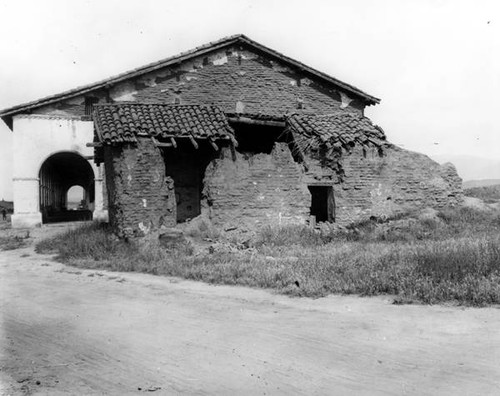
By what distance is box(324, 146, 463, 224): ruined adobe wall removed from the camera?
14859 millimetres

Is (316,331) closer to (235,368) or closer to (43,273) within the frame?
(235,368)

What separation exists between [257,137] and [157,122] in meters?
4.12

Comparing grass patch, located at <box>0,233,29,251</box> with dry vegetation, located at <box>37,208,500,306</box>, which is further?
grass patch, located at <box>0,233,29,251</box>

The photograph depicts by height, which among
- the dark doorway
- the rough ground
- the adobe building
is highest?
the adobe building

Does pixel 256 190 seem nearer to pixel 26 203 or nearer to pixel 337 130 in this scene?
pixel 337 130

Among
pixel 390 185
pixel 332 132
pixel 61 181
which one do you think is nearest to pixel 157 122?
pixel 332 132

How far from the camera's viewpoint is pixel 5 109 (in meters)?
20.6

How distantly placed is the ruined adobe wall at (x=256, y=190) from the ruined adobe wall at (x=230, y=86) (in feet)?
19.6

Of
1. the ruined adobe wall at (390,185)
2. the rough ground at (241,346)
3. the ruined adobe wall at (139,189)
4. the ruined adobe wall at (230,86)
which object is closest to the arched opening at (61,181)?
the ruined adobe wall at (230,86)

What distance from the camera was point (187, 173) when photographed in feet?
51.0

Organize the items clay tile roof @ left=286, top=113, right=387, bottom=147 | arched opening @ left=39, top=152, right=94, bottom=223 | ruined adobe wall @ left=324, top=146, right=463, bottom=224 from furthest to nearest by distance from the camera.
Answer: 1. arched opening @ left=39, top=152, right=94, bottom=223
2. clay tile roof @ left=286, top=113, right=387, bottom=147
3. ruined adobe wall @ left=324, top=146, right=463, bottom=224

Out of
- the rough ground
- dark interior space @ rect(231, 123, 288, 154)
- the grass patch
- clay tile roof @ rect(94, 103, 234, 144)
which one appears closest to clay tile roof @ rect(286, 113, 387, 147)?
dark interior space @ rect(231, 123, 288, 154)

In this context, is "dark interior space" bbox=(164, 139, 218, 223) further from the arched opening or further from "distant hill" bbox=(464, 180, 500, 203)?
"distant hill" bbox=(464, 180, 500, 203)

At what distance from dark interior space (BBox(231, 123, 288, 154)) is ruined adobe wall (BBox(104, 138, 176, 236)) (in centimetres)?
387
